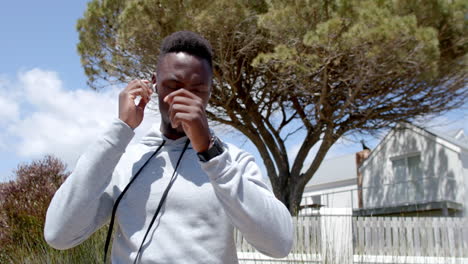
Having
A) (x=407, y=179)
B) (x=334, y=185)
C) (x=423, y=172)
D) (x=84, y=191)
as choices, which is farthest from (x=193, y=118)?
(x=334, y=185)

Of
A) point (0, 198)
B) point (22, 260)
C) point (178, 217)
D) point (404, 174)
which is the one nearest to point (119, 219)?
point (178, 217)

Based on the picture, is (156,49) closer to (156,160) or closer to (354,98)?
(354,98)

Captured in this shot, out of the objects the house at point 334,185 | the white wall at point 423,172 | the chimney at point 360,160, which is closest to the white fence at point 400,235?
the white wall at point 423,172

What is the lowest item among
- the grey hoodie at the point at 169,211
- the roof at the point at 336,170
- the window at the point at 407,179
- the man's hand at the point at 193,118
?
the grey hoodie at the point at 169,211

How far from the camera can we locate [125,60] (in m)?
11.4

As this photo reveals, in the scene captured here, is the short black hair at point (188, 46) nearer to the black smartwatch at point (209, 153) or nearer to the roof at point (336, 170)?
the black smartwatch at point (209, 153)

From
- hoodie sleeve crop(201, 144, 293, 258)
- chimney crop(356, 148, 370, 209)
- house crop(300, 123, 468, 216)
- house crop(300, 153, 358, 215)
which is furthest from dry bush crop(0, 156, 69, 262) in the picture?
house crop(300, 153, 358, 215)

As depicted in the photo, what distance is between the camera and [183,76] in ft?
3.93

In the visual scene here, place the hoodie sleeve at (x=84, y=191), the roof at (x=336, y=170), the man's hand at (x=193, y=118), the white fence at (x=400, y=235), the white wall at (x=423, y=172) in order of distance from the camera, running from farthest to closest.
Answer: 1. the roof at (x=336, y=170)
2. the white wall at (x=423, y=172)
3. the white fence at (x=400, y=235)
4. the hoodie sleeve at (x=84, y=191)
5. the man's hand at (x=193, y=118)

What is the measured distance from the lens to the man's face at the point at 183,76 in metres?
1.20

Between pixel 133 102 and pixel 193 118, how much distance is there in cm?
33

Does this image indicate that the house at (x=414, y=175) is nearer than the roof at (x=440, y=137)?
Yes

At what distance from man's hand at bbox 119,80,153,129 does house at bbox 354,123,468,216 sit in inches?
707

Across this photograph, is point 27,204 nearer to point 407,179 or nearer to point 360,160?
point 407,179
